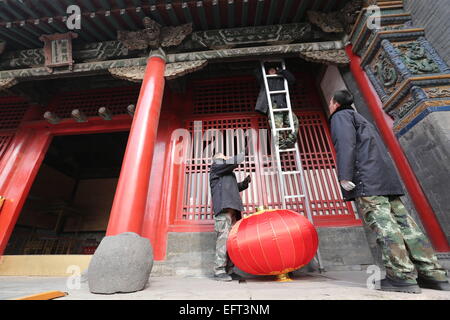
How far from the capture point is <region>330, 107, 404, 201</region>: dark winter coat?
1646 mm

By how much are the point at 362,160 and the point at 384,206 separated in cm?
38

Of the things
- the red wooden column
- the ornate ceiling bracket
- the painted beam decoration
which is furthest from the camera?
the red wooden column

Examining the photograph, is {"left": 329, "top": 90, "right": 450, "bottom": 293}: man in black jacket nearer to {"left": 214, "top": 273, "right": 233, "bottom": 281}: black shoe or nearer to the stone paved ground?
the stone paved ground

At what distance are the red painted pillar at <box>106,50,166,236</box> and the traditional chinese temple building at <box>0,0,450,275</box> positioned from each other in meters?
0.02

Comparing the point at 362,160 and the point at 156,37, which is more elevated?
the point at 156,37

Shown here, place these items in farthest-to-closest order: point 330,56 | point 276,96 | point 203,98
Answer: point 203,98
point 276,96
point 330,56

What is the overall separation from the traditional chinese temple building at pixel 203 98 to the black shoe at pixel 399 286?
123 cm

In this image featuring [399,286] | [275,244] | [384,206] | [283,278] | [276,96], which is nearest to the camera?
[399,286]

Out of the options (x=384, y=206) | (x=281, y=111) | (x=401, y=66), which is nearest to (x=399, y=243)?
(x=384, y=206)

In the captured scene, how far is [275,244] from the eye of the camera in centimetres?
207

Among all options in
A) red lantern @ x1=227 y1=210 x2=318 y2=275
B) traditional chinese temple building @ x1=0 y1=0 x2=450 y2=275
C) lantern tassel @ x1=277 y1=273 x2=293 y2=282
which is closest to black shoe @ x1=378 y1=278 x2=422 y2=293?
red lantern @ x1=227 y1=210 x2=318 y2=275

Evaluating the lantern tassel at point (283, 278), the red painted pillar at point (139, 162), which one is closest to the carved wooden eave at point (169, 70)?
the red painted pillar at point (139, 162)

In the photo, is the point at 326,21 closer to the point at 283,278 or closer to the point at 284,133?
the point at 284,133

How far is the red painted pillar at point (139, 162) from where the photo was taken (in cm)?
222
